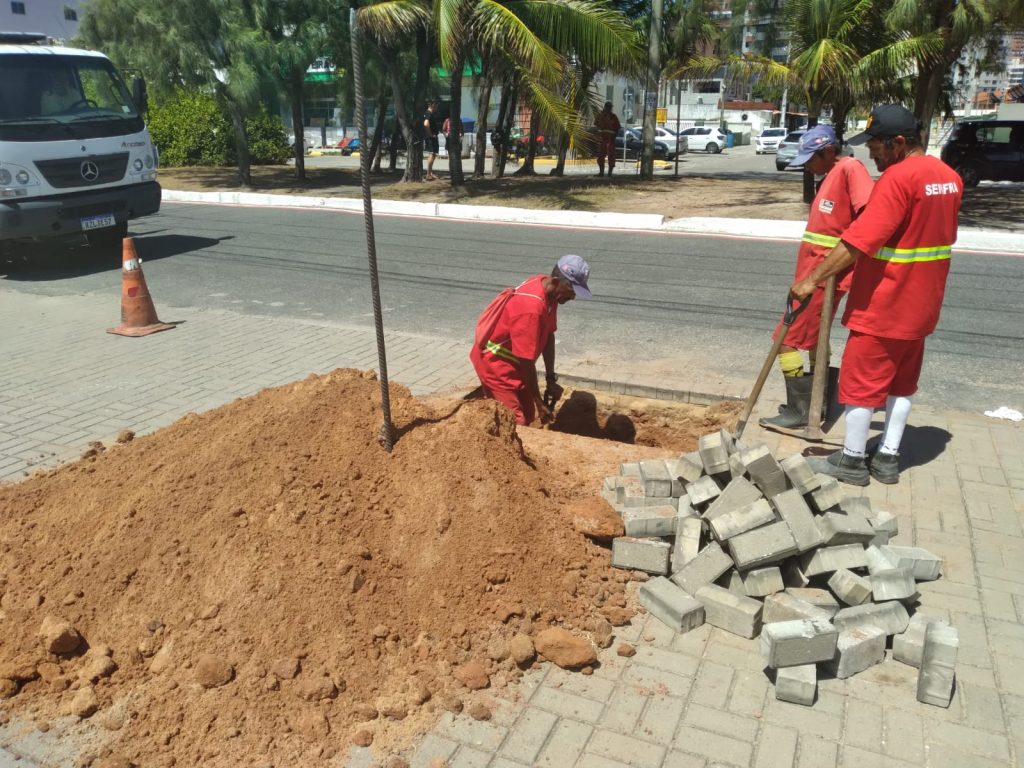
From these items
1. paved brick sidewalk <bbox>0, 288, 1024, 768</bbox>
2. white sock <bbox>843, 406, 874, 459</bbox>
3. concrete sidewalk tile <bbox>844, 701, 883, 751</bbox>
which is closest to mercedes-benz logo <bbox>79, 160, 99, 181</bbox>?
paved brick sidewalk <bbox>0, 288, 1024, 768</bbox>

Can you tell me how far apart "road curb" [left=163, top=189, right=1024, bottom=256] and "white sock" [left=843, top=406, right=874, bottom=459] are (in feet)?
29.1

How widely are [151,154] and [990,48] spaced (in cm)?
1766

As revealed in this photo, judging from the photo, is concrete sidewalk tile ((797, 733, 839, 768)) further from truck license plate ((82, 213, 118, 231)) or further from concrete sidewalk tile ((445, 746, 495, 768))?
truck license plate ((82, 213, 118, 231))

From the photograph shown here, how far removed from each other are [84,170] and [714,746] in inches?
431

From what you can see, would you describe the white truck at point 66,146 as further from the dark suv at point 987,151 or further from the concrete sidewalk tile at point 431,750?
the dark suv at point 987,151

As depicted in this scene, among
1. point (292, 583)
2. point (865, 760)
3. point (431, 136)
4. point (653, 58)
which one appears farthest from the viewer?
point (431, 136)

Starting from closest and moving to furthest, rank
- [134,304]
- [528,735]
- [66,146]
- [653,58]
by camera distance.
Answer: [528,735], [134,304], [66,146], [653,58]

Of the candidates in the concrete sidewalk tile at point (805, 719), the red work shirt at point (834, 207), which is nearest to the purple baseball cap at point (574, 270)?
the red work shirt at point (834, 207)

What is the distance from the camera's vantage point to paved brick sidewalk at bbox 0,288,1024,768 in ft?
9.51

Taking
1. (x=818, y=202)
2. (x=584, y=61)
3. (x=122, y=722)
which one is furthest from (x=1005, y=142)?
(x=122, y=722)

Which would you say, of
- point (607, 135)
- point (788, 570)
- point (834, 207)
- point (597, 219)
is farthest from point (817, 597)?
point (607, 135)

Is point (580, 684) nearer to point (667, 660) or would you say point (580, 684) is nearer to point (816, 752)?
point (667, 660)

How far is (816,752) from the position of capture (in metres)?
2.88

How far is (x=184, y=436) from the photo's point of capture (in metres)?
4.56
